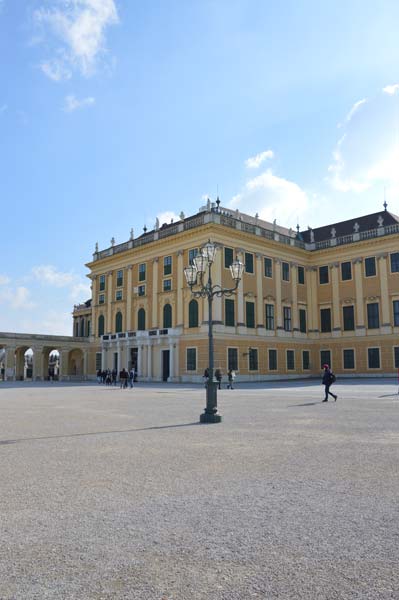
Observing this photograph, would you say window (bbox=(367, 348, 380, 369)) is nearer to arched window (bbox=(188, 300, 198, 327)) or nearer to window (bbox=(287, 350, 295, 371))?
window (bbox=(287, 350, 295, 371))

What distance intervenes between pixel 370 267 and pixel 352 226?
7.52 metres

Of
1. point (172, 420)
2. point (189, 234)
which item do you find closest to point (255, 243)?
point (189, 234)

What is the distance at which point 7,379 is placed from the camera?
2125 inches

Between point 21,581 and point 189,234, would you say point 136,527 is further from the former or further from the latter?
point 189,234

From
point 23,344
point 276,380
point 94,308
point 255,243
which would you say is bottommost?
point 276,380

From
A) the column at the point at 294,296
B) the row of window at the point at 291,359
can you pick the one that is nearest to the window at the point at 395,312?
the row of window at the point at 291,359

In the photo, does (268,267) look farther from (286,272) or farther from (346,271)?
(346,271)

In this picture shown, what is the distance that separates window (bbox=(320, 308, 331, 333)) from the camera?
52.4 metres

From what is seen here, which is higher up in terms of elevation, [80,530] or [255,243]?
[255,243]

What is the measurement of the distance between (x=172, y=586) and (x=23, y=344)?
178 ft

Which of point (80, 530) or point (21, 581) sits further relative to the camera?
point (80, 530)

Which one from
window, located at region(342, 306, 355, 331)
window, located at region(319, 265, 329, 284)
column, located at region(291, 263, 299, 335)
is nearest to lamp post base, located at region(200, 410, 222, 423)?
column, located at region(291, 263, 299, 335)

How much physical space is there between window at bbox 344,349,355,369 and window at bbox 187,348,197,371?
16272mm

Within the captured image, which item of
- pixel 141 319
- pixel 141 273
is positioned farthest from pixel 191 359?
pixel 141 273
